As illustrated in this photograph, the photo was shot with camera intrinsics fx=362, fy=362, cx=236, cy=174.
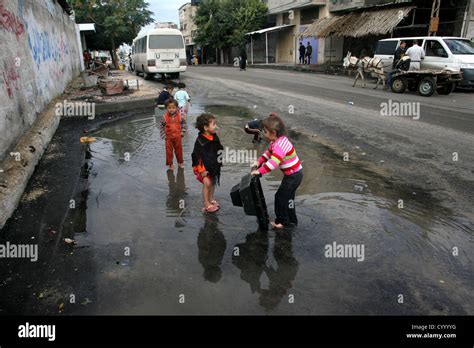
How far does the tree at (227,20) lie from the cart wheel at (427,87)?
27584 millimetres

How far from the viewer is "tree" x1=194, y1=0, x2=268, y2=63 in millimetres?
37438

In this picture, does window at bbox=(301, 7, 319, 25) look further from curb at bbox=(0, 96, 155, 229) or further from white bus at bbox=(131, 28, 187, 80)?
curb at bbox=(0, 96, 155, 229)

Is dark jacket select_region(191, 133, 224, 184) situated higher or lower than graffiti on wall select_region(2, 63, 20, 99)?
lower

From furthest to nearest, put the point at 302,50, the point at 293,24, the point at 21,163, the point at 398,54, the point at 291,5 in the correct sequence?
the point at 293,24 → the point at 291,5 → the point at 302,50 → the point at 398,54 → the point at 21,163

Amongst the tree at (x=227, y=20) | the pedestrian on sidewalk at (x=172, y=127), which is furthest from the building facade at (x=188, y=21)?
the pedestrian on sidewalk at (x=172, y=127)

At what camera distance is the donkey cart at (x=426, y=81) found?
1280 cm

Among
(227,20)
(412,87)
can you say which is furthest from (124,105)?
(227,20)

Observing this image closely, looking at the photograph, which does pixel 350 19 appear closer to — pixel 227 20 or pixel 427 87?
pixel 427 87

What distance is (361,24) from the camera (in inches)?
835

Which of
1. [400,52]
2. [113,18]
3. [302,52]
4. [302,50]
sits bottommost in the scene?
[400,52]

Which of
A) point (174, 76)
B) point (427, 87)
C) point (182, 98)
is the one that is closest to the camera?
point (182, 98)

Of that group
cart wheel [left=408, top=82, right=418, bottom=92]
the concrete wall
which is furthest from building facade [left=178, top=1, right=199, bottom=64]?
the concrete wall

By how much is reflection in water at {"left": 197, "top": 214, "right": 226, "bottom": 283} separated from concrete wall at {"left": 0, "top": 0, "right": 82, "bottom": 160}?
11.4 ft

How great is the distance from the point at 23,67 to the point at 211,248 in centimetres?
629
